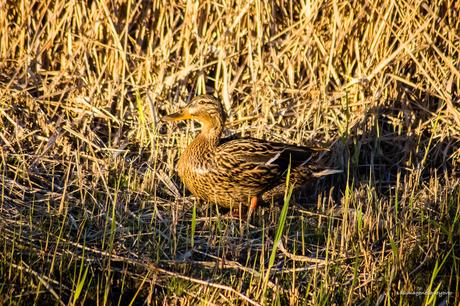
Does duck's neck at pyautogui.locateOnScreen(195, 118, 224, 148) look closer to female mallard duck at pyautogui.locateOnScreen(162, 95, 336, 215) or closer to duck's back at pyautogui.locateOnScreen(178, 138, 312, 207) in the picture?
female mallard duck at pyautogui.locateOnScreen(162, 95, 336, 215)

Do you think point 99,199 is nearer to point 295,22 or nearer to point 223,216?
point 223,216

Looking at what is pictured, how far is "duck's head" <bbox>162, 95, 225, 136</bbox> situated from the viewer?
6312 millimetres

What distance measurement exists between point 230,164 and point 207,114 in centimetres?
47

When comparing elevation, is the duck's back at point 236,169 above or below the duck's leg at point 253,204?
above

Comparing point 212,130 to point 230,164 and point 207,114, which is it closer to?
point 207,114

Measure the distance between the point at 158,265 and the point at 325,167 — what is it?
5.88ft

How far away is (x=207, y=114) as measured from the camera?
6320 millimetres

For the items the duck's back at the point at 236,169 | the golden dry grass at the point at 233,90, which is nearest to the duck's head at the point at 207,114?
the duck's back at the point at 236,169

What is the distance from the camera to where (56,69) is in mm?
7164

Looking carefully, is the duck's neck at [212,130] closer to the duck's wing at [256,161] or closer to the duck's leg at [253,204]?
the duck's wing at [256,161]

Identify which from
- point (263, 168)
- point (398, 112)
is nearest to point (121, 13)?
point (263, 168)

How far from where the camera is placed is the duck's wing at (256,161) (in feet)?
19.8

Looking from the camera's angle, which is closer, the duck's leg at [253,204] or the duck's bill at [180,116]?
the duck's leg at [253,204]

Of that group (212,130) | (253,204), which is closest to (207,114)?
(212,130)
